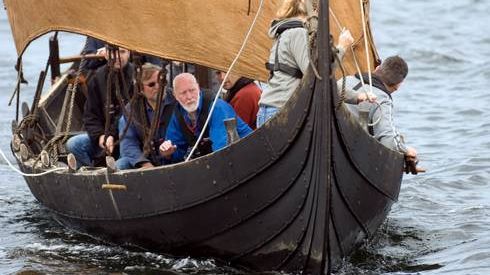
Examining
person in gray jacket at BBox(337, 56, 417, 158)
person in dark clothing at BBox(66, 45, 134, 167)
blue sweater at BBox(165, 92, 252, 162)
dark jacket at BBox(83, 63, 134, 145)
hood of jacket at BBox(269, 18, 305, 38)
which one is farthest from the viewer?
dark jacket at BBox(83, 63, 134, 145)

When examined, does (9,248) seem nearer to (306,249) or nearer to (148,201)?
(148,201)

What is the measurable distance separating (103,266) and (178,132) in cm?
125

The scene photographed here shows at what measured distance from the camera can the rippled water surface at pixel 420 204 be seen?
10.5m

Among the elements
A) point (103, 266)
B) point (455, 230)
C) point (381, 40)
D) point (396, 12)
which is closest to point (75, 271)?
point (103, 266)

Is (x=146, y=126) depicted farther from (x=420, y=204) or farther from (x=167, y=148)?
(x=420, y=204)

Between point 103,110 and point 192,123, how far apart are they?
1860 mm

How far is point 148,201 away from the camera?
10.1 metres

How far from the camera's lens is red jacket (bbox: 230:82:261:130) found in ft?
36.6

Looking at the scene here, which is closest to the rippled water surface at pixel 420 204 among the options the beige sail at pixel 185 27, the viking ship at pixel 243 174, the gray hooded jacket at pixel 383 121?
the viking ship at pixel 243 174

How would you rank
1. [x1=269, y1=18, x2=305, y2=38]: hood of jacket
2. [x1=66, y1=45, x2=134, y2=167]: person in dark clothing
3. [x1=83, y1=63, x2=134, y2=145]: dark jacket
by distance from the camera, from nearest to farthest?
[x1=269, y1=18, x2=305, y2=38]: hood of jacket < [x1=66, y1=45, x2=134, y2=167]: person in dark clothing < [x1=83, y1=63, x2=134, y2=145]: dark jacket

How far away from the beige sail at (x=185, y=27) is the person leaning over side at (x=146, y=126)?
289 millimetres

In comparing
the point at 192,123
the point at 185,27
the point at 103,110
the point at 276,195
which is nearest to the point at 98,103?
the point at 103,110

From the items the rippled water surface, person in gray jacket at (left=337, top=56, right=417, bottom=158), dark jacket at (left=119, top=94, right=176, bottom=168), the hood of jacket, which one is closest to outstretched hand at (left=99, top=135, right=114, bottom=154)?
dark jacket at (left=119, top=94, right=176, bottom=168)

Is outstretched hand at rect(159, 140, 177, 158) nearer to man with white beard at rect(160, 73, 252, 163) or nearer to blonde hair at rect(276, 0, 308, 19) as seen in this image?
man with white beard at rect(160, 73, 252, 163)
